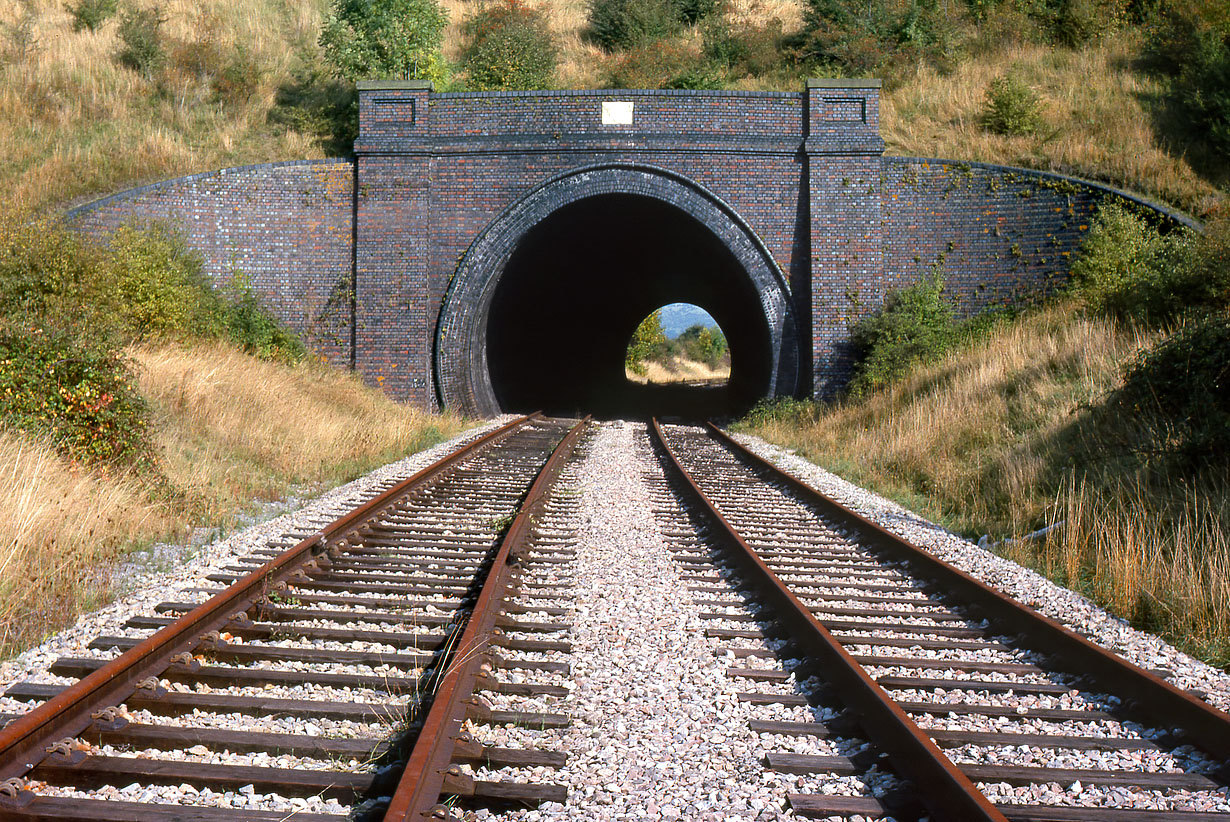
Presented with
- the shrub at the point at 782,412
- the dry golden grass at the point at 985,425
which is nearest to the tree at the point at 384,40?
the shrub at the point at 782,412

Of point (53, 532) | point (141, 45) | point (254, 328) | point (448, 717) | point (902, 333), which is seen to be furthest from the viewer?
point (141, 45)

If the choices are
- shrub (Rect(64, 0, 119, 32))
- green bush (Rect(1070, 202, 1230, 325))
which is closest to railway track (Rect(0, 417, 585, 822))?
green bush (Rect(1070, 202, 1230, 325))

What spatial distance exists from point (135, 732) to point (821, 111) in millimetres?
15045

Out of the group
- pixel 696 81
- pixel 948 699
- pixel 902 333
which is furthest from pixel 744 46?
pixel 948 699

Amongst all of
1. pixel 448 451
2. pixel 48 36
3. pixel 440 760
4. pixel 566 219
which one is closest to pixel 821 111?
pixel 566 219

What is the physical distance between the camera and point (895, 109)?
19.5m

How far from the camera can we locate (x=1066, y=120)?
17516mm

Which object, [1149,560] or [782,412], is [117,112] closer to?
[782,412]

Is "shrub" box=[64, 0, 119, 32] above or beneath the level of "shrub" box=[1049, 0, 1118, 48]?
above

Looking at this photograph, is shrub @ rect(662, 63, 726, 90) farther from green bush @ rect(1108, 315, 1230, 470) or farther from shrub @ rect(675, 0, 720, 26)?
green bush @ rect(1108, 315, 1230, 470)

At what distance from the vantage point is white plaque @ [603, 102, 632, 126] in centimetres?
1550

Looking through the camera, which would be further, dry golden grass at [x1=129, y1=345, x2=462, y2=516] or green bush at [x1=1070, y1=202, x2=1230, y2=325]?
green bush at [x1=1070, y1=202, x2=1230, y2=325]

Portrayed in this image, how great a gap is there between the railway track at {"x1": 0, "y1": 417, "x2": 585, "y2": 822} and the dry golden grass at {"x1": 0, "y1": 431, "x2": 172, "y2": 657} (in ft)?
1.53

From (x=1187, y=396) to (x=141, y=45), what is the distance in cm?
2490
